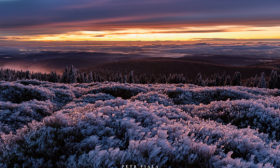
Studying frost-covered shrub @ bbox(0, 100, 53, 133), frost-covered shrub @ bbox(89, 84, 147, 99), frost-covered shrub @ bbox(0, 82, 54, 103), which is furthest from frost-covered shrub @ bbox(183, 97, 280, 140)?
frost-covered shrub @ bbox(0, 82, 54, 103)

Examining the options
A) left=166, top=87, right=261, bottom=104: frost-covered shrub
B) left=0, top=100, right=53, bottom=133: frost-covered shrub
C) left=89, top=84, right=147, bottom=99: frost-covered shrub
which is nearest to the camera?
left=0, top=100, right=53, bottom=133: frost-covered shrub

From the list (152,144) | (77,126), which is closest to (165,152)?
(152,144)

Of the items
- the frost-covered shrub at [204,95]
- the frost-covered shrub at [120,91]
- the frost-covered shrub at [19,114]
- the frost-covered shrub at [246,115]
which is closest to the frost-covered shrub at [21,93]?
the frost-covered shrub at [19,114]

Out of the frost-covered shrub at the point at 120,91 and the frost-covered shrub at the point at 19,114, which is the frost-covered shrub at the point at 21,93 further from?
the frost-covered shrub at the point at 120,91

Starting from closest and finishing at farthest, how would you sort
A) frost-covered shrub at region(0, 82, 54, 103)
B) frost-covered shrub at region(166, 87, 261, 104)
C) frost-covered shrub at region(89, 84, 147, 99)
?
frost-covered shrub at region(0, 82, 54, 103) < frost-covered shrub at region(166, 87, 261, 104) < frost-covered shrub at region(89, 84, 147, 99)

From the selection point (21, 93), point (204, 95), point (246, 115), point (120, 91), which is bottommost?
point (120, 91)

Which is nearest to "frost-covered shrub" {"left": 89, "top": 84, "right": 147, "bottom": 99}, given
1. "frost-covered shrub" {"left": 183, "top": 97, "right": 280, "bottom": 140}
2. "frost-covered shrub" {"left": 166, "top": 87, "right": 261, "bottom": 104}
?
"frost-covered shrub" {"left": 166, "top": 87, "right": 261, "bottom": 104}

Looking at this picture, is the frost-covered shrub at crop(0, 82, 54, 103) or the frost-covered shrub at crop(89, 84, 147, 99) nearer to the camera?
the frost-covered shrub at crop(0, 82, 54, 103)

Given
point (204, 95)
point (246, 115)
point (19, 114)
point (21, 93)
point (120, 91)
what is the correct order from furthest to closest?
point (120, 91)
point (204, 95)
point (21, 93)
point (19, 114)
point (246, 115)

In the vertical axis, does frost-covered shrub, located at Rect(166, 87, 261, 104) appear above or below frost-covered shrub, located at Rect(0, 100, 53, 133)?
below

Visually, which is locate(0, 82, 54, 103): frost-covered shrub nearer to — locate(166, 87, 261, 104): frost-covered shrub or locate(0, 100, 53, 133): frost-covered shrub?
locate(0, 100, 53, 133): frost-covered shrub

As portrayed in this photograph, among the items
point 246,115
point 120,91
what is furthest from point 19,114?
point 246,115

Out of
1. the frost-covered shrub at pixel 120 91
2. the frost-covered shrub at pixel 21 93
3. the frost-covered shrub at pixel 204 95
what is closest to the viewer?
the frost-covered shrub at pixel 21 93

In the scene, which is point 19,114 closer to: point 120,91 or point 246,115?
point 120,91
